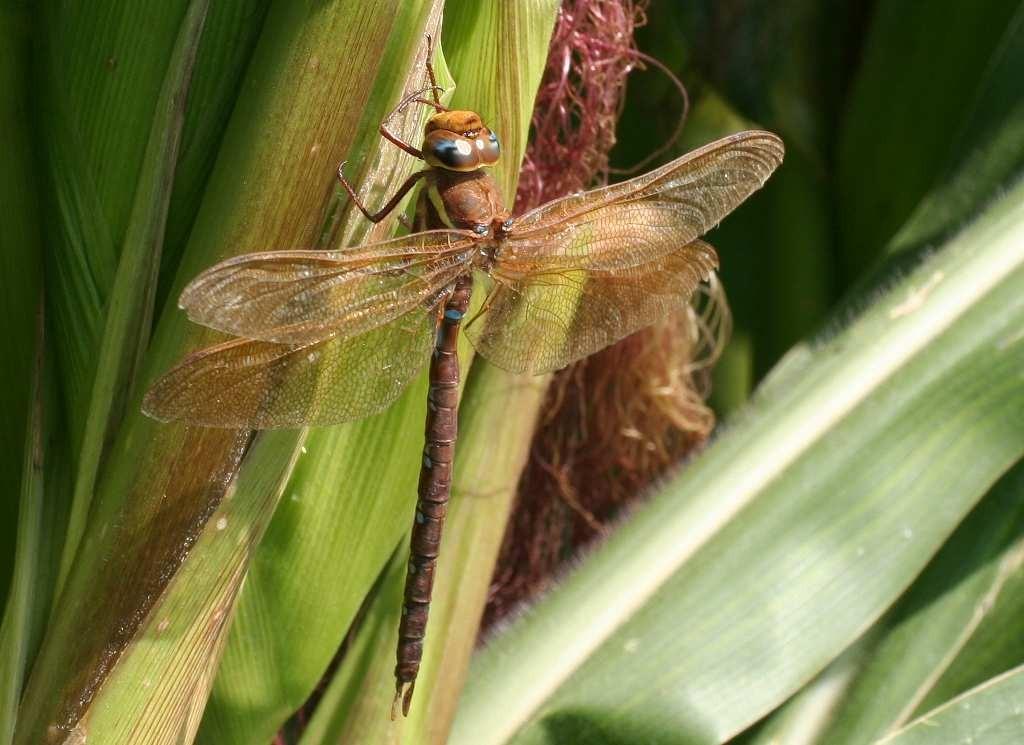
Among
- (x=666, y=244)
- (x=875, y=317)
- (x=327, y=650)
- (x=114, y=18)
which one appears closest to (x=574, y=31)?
(x=666, y=244)

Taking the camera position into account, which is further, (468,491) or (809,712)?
(809,712)

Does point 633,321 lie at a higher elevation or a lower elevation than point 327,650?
higher

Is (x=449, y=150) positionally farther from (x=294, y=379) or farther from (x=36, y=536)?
(x=36, y=536)

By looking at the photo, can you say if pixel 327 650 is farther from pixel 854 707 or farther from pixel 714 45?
pixel 714 45

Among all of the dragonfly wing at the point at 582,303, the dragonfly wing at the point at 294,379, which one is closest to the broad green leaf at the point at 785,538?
the dragonfly wing at the point at 582,303

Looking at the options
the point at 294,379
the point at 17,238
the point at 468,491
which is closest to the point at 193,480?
the point at 294,379

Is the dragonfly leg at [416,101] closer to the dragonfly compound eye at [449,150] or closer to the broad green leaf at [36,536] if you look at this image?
the dragonfly compound eye at [449,150]

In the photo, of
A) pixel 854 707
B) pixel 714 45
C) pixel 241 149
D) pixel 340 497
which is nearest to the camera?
pixel 241 149
